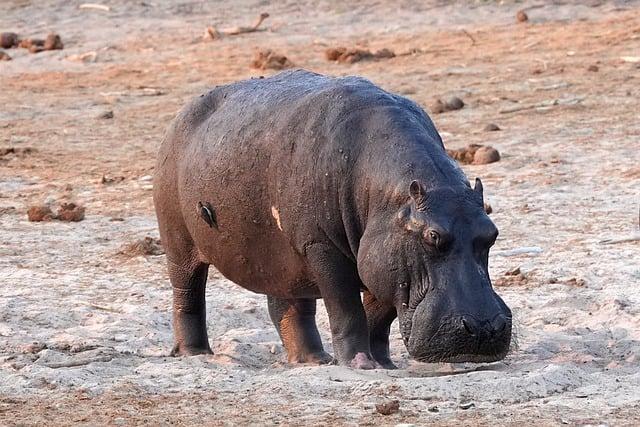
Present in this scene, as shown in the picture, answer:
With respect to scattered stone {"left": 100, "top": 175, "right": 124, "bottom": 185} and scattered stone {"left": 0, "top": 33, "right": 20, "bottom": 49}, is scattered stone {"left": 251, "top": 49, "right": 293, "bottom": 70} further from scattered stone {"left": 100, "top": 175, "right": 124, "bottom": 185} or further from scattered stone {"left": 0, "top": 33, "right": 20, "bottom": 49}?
scattered stone {"left": 100, "top": 175, "right": 124, "bottom": 185}

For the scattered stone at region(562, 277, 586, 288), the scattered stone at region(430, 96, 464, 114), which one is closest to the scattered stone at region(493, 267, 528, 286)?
the scattered stone at region(562, 277, 586, 288)

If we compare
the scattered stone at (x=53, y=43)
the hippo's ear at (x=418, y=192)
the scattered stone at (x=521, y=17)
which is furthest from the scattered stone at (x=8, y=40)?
the hippo's ear at (x=418, y=192)

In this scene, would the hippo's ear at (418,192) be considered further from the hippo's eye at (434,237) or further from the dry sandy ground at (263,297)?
the dry sandy ground at (263,297)

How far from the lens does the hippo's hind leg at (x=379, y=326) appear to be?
6.39 metres

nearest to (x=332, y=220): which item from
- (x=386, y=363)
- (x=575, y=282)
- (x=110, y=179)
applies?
(x=386, y=363)

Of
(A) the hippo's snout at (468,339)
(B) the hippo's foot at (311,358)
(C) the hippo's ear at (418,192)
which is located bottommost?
(B) the hippo's foot at (311,358)

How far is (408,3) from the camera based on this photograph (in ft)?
61.8

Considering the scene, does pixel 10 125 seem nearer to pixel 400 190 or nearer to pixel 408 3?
pixel 408 3

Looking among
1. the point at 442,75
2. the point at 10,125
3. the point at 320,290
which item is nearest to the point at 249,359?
the point at 320,290

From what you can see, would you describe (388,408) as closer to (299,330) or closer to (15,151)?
(299,330)

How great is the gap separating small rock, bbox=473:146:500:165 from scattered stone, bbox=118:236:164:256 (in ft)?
9.66

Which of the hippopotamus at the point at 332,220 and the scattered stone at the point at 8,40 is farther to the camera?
the scattered stone at the point at 8,40

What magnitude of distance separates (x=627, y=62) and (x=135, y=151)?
16.6 ft

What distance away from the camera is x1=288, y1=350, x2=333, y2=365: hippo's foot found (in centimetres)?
682
